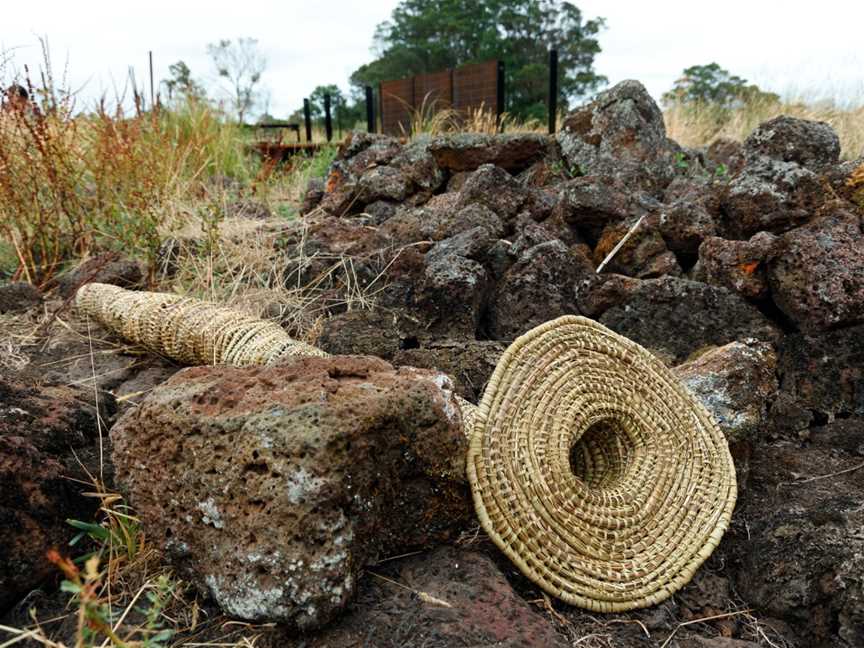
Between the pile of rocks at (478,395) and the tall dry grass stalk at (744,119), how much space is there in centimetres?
469

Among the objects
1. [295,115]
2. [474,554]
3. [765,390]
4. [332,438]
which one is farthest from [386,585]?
[295,115]

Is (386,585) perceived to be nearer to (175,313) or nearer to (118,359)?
(175,313)

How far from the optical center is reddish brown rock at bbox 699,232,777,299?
3035 mm

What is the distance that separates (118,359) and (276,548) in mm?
2406

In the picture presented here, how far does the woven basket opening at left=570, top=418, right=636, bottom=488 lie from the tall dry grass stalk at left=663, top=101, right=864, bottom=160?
6779 millimetres

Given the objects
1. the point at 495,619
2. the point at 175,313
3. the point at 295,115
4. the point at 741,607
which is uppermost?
the point at 295,115

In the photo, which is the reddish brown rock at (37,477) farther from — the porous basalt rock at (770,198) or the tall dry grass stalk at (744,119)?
the tall dry grass stalk at (744,119)

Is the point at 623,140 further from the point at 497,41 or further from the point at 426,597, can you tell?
the point at 497,41

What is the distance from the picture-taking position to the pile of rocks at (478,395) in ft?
5.17

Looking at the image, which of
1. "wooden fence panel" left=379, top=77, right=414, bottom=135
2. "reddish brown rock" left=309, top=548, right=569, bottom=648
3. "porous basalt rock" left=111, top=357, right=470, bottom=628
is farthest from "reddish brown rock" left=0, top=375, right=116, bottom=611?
"wooden fence panel" left=379, top=77, right=414, bottom=135

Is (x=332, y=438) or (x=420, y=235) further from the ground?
(x=420, y=235)

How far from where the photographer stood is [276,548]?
1528 mm

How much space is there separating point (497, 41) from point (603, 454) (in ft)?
73.4

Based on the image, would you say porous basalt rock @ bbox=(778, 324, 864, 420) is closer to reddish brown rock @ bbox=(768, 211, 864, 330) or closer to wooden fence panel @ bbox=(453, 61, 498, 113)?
reddish brown rock @ bbox=(768, 211, 864, 330)
